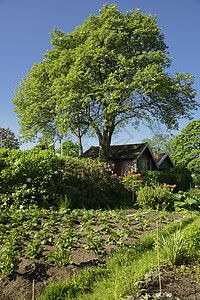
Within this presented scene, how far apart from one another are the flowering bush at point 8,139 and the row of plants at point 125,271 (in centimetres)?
1633

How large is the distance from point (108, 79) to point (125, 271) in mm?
13037

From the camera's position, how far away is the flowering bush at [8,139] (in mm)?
18094

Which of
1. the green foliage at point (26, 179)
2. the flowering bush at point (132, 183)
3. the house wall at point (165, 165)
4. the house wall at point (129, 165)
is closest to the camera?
the green foliage at point (26, 179)

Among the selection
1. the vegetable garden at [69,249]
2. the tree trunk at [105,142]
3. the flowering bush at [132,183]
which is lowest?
the vegetable garden at [69,249]

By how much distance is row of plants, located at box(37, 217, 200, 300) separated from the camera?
2662 millimetres

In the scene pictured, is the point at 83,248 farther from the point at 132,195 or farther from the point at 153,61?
the point at 153,61

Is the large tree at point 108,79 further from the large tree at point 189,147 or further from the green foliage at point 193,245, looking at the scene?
the large tree at point 189,147

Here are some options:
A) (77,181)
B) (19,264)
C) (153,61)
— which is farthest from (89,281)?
(153,61)

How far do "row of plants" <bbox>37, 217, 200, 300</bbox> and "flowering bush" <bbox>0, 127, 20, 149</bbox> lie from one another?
53.6ft

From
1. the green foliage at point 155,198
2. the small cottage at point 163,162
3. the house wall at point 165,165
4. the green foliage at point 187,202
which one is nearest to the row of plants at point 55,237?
the green foliage at point 155,198

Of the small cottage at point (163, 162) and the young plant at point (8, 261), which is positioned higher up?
the small cottage at point (163, 162)

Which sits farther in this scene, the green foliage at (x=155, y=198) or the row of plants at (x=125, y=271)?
the green foliage at (x=155, y=198)

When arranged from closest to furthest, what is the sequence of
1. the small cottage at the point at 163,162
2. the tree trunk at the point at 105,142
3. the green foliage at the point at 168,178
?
1. the green foliage at the point at 168,178
2. the tree trunk at the point at 105,142
3. the small cottage at the point at 163,162

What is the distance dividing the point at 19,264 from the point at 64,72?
15772 mm
